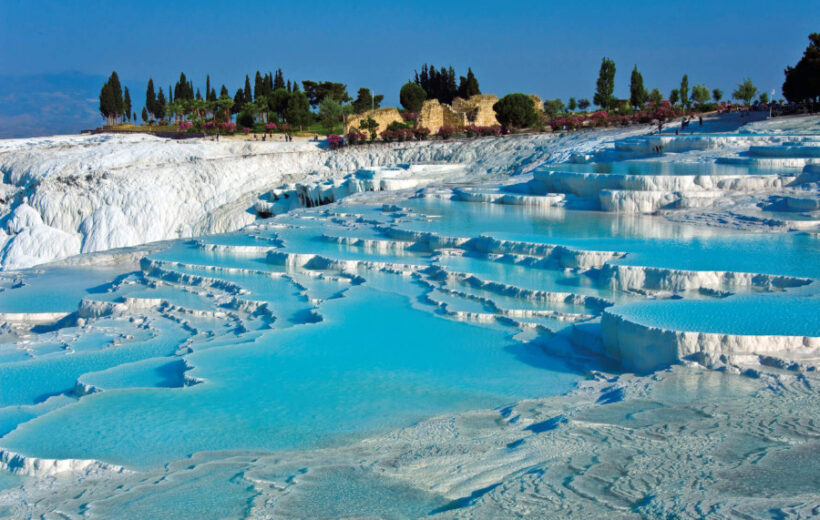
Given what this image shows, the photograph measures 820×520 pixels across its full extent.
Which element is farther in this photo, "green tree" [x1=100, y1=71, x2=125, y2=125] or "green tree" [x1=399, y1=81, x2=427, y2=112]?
"green tree" [x1=100, y1=71, x2=125, y2=125]

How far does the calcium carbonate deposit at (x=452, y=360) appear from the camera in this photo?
365 cm

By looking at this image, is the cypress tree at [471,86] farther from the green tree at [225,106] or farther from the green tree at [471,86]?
the green tree at [225,106]

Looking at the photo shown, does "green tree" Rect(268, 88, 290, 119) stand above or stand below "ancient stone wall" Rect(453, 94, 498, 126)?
above

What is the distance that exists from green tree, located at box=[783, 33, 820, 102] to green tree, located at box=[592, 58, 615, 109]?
891 centimetres

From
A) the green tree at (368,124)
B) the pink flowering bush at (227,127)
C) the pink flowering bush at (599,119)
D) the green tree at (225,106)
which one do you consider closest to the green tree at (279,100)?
the pink flowering bush at (227,127)

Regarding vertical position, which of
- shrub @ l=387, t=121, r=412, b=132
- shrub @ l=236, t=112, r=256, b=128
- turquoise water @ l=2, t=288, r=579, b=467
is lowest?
turquoise water @ l=2, t=288, r=579, b=467

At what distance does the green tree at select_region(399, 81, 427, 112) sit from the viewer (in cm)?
3178

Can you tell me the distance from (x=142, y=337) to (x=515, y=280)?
374cm

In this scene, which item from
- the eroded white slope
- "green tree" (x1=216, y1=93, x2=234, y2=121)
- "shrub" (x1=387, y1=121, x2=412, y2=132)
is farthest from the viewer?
"green tree" (x1=216, y1=93, x2=234, y2=121)

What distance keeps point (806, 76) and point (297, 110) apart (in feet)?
57.2

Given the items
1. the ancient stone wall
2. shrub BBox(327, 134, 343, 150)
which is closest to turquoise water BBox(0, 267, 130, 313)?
shrub BBox(327, 134, 343, 150)

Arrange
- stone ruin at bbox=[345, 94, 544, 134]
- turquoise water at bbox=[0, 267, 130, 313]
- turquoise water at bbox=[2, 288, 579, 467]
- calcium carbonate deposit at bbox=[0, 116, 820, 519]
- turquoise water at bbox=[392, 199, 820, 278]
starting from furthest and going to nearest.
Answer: stone ruin at bbox=[345, 94, 544, 134]
turquoise water at bbox=[0, 267, 130, 313]
turquoise water at bbox=[392, 199, 820, 278]
turquoise water at bbox=[2, 288, 579, 467]
calcium carbonate deposit at bbox=[0, 116, 820, 519]

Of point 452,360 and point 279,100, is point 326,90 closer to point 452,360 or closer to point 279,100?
point 279,100

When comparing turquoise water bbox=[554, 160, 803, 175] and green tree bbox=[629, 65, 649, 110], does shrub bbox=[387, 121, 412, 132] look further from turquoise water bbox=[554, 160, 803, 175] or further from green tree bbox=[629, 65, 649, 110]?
turquoise water bbox=[554, 160, 803, 175]
